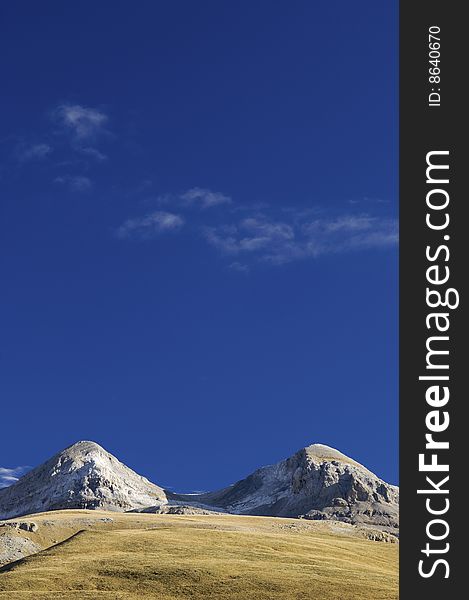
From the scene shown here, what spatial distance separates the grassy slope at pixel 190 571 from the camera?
85.1 m

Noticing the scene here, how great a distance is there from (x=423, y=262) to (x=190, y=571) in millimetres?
61422

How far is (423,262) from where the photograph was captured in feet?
132

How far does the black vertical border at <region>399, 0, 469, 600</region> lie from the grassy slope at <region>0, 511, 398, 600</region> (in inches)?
1892

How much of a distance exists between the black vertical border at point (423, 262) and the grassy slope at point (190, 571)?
158 feet

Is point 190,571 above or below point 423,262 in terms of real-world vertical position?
below

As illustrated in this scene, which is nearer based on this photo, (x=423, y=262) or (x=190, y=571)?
(x=423, y=262)

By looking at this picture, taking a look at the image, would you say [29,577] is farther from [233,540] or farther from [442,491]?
[442,491]

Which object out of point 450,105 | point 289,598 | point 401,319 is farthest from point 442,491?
point 289,598

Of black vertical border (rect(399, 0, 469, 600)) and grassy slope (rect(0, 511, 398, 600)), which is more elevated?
black vertical border (rect(399, 0, 469, 600))

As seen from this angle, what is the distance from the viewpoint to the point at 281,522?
626ft

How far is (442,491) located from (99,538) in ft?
277

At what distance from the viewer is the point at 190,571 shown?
298 ft

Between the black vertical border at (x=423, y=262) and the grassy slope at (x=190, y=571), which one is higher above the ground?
the black vertical border at (x=423, y=262)

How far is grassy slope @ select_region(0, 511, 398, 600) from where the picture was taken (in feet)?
279
